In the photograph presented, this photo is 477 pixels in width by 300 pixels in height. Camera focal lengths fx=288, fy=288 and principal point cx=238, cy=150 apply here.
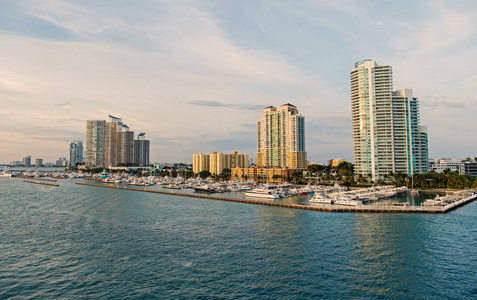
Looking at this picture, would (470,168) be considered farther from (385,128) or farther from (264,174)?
(264,174)

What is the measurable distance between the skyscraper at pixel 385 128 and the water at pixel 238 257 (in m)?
82.8

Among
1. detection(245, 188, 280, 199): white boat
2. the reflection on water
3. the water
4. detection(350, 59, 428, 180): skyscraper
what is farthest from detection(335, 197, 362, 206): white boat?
detection(350, 59, 428, 180): skyscraper

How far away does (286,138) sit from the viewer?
189000 millimetres

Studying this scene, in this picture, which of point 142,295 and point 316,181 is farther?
point 316,181

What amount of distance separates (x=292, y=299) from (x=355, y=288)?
628cm

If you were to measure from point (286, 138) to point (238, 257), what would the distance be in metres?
160

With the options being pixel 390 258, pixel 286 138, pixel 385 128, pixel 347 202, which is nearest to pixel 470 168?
pixel 385 128

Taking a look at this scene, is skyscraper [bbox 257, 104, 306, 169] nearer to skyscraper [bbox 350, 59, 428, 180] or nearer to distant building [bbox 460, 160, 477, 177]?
skyscraper [bbox 350, 59, 428, 180]

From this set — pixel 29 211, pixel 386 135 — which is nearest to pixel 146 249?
pixel 29 211

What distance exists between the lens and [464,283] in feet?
89.5

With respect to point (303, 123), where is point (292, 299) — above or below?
below

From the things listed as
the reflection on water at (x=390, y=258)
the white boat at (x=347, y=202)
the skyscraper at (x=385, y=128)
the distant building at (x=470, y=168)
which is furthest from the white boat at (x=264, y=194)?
the distant building at (x=470, y=168)

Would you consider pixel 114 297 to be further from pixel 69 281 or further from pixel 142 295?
pixel 69 281

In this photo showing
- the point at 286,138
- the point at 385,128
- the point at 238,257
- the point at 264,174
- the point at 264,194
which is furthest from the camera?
the point at 286,138
